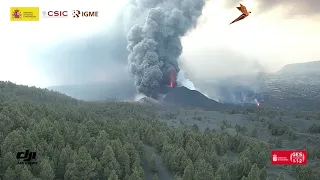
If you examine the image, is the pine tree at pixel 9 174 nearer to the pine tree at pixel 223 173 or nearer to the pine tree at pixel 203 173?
the pine tree at pixel 203 173

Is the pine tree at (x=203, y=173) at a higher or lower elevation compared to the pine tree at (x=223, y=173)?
higher

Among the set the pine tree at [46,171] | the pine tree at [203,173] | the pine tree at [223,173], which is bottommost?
the pine tree at [223,173]

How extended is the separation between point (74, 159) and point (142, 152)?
3519 cm

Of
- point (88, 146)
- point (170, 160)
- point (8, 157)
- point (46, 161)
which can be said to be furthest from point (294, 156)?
point (8, 157)

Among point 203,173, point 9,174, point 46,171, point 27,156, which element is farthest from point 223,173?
point 27,156

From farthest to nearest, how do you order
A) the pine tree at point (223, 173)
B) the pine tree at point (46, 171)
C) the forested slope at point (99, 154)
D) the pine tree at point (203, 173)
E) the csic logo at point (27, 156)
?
the pine tree at point (223, 173)
the pine tree at point (203, 173)
the csic logo at point (27, 156)
the forested slope at point (99, 154)
the pine tree at point (46, 171)

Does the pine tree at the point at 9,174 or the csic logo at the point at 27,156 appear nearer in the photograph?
the pine tree at the point at 9,174

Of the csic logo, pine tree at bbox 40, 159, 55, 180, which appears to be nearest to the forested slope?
pine tree at bbox 40, 159, 55, 180

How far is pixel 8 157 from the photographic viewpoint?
9631cm

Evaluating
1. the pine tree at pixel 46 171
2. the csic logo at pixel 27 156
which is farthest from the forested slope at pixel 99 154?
the csic logo at pixel 27 156

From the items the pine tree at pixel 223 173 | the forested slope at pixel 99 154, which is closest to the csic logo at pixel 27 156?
the forested slope at pixel 99 154

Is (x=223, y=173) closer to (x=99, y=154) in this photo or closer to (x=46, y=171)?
(x=99, y=154)

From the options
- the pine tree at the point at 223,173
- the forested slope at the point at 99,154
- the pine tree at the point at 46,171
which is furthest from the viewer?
the pine tree at the point at 223,173

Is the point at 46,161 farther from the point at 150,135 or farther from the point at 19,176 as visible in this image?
the point at 150,135
